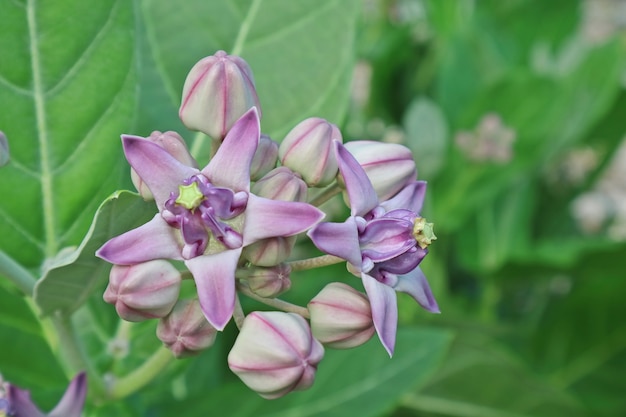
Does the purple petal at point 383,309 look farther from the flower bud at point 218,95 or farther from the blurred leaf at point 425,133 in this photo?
the blurred leaf at point 425,133

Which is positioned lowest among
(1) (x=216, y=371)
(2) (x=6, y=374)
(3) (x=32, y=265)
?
(1) (x=216, y=371)

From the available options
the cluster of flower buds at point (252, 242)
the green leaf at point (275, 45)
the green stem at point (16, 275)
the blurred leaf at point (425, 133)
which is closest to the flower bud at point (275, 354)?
the cluster of flower buds at point (252, 242)

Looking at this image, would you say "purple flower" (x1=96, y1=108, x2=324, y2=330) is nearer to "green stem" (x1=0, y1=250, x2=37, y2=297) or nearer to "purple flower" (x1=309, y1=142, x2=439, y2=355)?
"purple flower" (x1=309, y1=142, x2=439, y2=355)

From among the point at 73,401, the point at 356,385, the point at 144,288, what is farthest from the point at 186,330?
the point at 356,385

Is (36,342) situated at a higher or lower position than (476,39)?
higher

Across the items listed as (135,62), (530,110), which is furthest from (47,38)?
(530,110)

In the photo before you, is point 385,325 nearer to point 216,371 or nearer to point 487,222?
point 216,371

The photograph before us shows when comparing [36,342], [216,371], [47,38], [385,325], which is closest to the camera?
[385,325]

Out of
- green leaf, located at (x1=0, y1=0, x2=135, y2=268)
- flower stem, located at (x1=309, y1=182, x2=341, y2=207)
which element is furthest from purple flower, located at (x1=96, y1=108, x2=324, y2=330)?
green leaf, located at (x1=0, y1=0, x2=135, y2=268)
